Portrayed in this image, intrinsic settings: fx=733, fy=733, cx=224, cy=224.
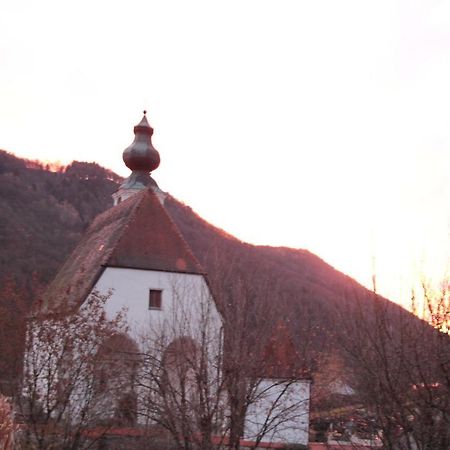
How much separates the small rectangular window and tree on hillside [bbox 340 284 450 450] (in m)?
14.0

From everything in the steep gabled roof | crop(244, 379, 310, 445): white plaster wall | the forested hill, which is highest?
the forested hill

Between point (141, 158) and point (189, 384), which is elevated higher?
point (141, 158)

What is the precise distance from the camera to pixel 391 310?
1014cm

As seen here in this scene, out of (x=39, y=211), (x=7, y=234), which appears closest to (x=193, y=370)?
(x=7, y=234)

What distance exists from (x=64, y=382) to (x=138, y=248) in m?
9.34

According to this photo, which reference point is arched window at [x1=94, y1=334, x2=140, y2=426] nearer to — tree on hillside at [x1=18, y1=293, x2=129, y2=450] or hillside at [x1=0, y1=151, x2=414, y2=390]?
tree on hillside at [x1=18, y1=293, x2=129, y2=450]

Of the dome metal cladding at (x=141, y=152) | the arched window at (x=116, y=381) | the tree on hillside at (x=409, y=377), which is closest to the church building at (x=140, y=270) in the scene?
the arched window at (x=116, y=381)

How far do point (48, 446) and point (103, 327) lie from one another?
3.10 metres

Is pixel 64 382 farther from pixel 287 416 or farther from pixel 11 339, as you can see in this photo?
pixel 287 416

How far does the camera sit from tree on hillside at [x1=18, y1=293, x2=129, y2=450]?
13423 millimetres

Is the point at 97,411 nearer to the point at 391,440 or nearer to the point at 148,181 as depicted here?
the point at 391,440

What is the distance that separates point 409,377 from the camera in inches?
321

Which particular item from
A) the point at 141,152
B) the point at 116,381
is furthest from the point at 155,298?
the point at 141,152

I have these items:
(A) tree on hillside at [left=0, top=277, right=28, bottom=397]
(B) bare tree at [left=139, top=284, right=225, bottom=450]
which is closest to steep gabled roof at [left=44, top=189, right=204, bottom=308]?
(A) tree on hillside at [left=0, top=277, right=28, bottom=397]
